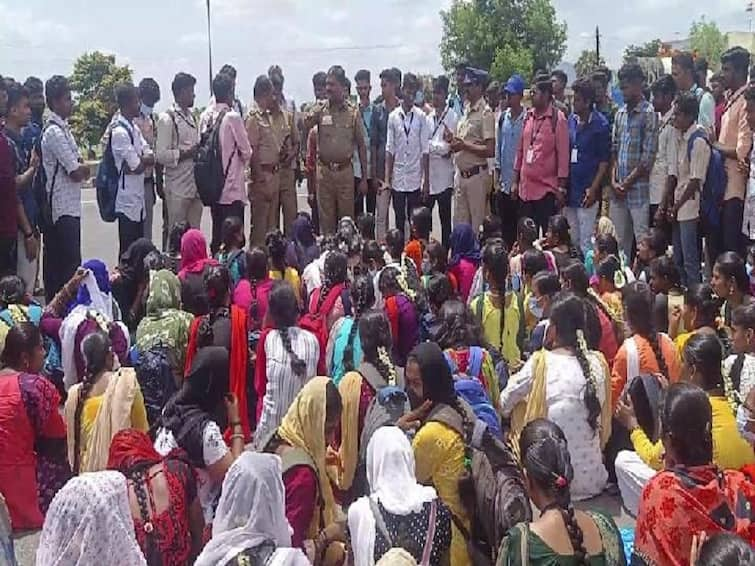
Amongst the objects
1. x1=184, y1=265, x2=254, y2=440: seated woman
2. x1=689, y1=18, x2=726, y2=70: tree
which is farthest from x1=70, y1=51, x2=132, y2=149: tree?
x1=689, y1=18, x2=726, y2=70: tree

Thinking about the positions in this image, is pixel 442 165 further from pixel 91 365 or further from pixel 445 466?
pixel 445 466

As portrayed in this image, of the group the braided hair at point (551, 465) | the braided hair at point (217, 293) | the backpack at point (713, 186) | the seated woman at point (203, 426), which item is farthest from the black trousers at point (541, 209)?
the braided hair at point (551, 465)

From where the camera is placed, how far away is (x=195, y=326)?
5410mm

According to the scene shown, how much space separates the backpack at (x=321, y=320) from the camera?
18.3ft

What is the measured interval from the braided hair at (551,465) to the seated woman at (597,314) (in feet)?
7.74

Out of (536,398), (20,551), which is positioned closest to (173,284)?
(20,551)

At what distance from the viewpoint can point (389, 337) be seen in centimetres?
483

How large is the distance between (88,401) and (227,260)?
2697mm

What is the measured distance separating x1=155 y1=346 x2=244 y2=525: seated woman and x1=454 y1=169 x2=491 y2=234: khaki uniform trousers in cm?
618

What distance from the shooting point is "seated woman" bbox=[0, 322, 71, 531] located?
4.70 meters

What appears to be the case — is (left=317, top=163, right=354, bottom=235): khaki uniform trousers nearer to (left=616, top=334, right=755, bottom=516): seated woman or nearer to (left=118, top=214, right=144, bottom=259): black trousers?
(left=118, top=214, right=144, bottom=259): black trousers

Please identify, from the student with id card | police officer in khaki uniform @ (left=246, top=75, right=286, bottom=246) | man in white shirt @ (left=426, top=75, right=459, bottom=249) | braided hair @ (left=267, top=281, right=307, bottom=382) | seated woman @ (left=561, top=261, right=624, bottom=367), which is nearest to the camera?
braided hair @ (left=267, top=281, right=307, bottom=382)

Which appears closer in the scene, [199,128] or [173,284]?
[173,284]

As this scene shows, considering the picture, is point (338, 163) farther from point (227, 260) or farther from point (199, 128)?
point (227, 260)
